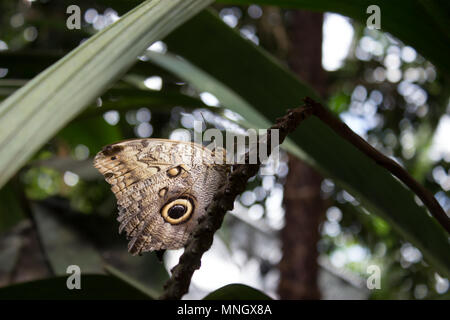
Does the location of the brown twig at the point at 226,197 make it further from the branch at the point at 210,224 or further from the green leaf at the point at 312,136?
the green leaf at the point at 312,136

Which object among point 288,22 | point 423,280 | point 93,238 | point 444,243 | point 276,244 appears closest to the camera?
point 444,243

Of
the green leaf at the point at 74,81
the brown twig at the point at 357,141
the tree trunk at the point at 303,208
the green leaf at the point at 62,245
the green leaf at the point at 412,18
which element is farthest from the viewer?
the tree trunk at the point at 303,208

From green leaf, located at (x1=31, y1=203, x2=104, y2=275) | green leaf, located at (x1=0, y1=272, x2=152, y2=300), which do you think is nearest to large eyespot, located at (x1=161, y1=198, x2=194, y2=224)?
green leaf, located at (x1=0, y1=272, x2=152, y2=300)

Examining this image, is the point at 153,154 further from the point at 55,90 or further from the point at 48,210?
the point at 48,210

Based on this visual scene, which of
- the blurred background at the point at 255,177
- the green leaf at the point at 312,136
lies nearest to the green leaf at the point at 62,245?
the blurred background at the point at 255,177
